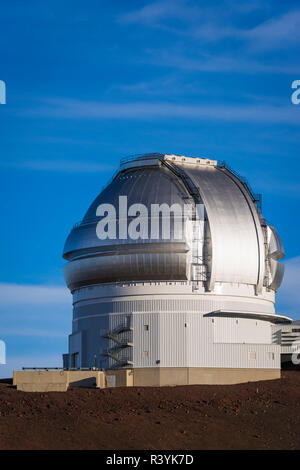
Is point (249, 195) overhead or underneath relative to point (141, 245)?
overhead

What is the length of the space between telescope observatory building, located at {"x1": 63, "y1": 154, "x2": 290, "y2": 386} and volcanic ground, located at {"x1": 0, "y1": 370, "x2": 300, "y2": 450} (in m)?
2.82

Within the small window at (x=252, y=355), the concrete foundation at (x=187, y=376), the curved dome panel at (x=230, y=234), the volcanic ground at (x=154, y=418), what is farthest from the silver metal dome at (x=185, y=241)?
the volcanic ground at (x=154, y=418)

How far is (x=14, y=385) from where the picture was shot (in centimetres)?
6072

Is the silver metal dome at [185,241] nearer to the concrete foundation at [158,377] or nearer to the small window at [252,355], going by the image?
the small window at [252,355]

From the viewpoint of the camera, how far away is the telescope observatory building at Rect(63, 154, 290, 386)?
208ft

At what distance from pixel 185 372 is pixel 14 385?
1120 cm

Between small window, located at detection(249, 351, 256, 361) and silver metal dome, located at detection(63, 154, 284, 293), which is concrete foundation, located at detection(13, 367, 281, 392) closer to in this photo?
small window, located at detection(249, 351, 256, 361)

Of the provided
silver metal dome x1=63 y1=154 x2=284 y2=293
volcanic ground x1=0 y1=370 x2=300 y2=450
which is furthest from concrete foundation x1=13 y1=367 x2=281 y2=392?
A: silver metal dome x1=63 y1=154 x2=284 y2=293
